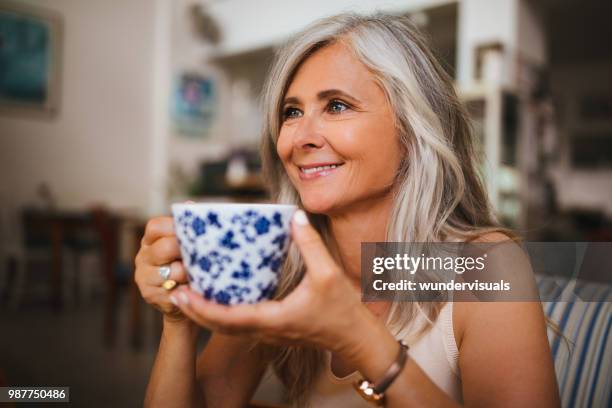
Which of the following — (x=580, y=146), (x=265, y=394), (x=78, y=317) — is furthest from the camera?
(x=580, y=146)

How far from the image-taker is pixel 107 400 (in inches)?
93.2

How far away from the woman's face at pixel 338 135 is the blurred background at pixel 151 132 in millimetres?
1960

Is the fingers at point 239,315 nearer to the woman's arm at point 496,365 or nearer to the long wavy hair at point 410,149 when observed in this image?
the woman's arm at point 496,365

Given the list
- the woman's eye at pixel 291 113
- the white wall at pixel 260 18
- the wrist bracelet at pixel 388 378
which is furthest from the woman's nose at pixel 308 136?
the white wall at pixel 260 18

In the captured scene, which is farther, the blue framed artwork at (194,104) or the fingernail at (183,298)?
the blue framed artwork at (194,104)

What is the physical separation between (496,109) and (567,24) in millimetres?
3352

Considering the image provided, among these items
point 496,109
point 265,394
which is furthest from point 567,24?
point 265,394

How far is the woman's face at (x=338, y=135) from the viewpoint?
2.83ft

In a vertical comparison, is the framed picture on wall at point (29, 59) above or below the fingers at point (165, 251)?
above

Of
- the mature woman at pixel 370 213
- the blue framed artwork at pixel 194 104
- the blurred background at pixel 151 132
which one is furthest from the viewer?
the blue framed artwork at pixel 194 104

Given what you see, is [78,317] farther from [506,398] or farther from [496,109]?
[506,398]

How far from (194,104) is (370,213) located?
20.6ft

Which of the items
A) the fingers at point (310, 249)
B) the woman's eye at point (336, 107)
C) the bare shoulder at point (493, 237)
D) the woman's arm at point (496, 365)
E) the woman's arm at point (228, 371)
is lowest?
the woman's arm at point (228, 371)

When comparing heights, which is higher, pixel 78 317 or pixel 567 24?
pixel 567 24
